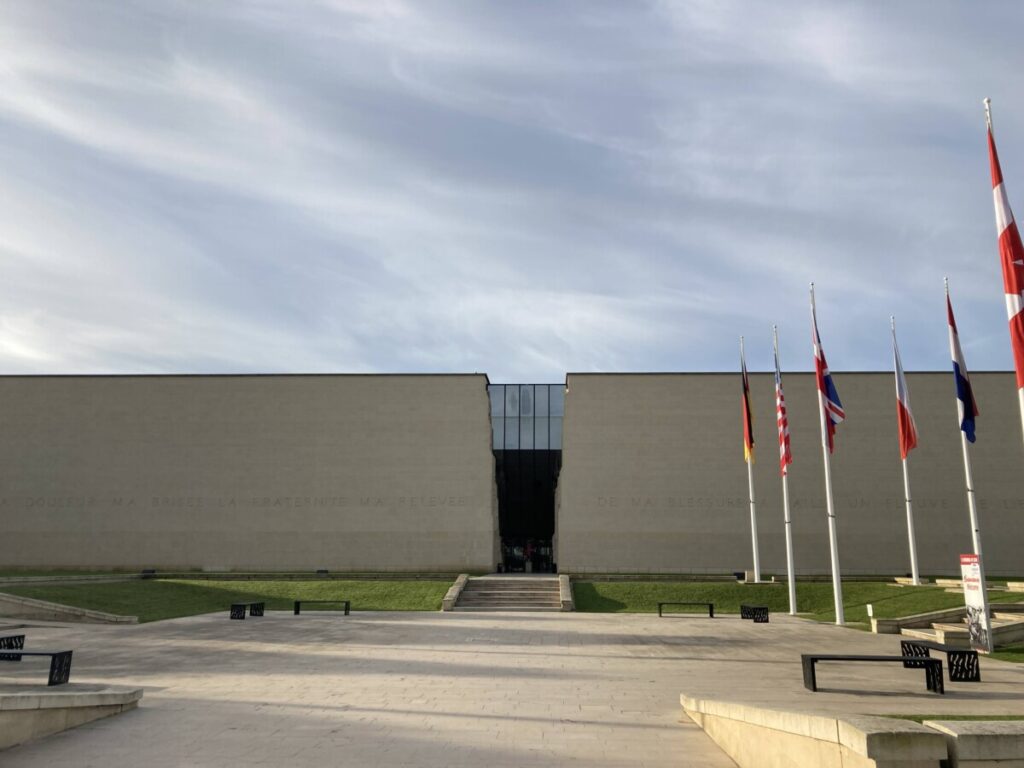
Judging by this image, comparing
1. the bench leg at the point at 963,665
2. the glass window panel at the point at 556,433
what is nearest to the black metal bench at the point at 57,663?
the bench leg at the point at 963,665

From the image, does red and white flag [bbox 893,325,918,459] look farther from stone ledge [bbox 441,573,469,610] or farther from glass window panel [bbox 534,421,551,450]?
glass window panel [bbox 534,421,551,450]

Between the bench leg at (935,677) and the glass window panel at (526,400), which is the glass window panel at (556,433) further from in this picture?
the bench leg at (935,677)

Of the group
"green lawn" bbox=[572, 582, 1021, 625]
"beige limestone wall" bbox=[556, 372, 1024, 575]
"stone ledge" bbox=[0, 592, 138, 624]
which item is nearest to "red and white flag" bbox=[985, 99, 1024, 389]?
"green lawn" bbox=[572, 582, 1021, 625]

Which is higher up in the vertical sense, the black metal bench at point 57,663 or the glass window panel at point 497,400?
the glass window panel at point 497,400

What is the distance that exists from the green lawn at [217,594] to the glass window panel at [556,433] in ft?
37.8

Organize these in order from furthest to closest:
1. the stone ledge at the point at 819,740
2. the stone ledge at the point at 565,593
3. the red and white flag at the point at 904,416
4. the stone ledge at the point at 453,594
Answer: the stone ledge at the point at 565,593 → the stone ledge at the point at 453,594 → the red and white flag at the point at 904,416 → the stone ledge at the point at 819,740

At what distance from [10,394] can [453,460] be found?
25.6 metres

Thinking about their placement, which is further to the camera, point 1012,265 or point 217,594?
point 217,594

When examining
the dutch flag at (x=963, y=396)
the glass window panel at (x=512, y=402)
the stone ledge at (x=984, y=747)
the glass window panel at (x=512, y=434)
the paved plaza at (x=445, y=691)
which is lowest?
the paved plaza at (x=445, y=691)

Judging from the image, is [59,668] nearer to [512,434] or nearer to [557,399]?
[512,434]

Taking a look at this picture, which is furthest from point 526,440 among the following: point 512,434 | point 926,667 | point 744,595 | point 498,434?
point 926,667

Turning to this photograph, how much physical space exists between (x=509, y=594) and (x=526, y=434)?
41.3 ft

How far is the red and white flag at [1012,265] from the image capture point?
36.1ft

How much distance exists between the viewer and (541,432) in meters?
41.2
